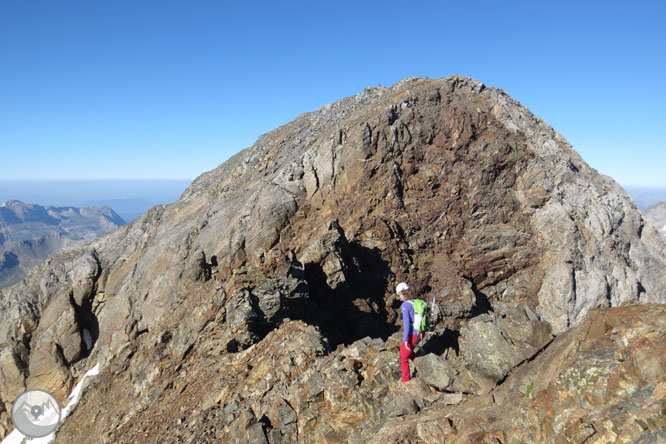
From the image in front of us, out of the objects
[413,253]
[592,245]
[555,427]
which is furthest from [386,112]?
[555,427]

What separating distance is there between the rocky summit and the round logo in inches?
34.8

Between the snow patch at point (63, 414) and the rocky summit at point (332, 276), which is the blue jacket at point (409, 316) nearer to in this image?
the rocky summit at point (332, 276)

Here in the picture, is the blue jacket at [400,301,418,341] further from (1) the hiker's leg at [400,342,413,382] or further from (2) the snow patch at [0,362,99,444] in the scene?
(2) the snow patch at [0,362,99,444]

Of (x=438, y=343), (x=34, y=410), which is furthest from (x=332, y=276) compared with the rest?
(x=34, y=410)

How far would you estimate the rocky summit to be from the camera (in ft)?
44.1

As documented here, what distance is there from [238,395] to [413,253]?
19.9 meters

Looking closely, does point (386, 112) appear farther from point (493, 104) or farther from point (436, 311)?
point (436, 311)

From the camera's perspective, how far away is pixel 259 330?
1911cm

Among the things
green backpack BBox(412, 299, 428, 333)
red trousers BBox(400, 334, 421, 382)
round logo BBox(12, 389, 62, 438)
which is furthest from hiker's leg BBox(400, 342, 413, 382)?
round logo BBox(12, 389, 62, 438)

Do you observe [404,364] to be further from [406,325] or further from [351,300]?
[351,300]

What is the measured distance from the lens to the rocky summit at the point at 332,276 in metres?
13.5

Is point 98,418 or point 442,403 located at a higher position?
point 442,403

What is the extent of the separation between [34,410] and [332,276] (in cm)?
2609

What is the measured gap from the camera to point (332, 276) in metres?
24.7
